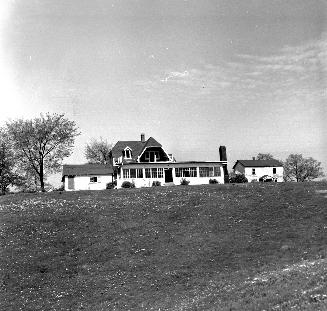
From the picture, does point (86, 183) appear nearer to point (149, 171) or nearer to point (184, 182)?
point (149, 171)

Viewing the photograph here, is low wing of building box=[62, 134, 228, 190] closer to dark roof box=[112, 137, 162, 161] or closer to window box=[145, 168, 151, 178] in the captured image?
window box=[145, 168, 151, 178]

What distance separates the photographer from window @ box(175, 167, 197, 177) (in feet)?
229

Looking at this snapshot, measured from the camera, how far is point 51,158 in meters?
83.1

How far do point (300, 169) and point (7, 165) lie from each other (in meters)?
96.5

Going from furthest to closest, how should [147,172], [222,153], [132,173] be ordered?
[222,153] → [147,172] → [132,173]

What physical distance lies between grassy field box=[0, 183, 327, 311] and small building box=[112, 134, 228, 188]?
14229 mm

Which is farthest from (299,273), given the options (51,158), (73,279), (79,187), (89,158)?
(89,158)

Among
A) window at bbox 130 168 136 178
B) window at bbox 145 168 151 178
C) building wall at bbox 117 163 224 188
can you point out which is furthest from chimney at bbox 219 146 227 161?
window at bbox 130 168 136 178

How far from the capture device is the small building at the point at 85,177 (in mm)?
76125

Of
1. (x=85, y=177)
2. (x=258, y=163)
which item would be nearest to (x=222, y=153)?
(x=85, y=177)

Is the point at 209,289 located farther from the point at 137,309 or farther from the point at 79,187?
the point at 79,187

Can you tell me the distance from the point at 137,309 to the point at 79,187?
5555 cm

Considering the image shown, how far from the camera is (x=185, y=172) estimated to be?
230ft

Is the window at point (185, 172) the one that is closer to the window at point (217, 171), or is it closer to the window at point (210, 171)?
the window at point (210, 171)
